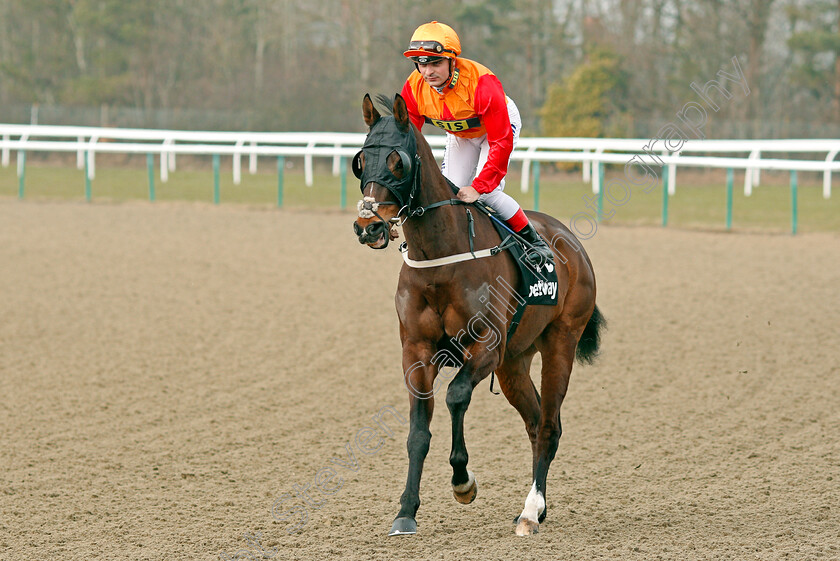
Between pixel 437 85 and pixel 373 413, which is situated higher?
pixel 437 85

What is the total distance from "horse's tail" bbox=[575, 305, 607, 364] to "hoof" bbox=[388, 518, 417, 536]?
1672 mm

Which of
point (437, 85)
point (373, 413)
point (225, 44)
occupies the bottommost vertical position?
point (373, 413)

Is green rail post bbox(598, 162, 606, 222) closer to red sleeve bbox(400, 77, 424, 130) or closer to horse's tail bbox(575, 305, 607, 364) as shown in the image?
horse's tail bbox(575, 305, 607, 364)

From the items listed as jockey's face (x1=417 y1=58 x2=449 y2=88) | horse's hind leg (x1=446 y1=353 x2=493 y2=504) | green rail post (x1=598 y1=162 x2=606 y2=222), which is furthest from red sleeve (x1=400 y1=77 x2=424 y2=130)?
green rail post (x1=598 y1=162 x2=606 y2=222)

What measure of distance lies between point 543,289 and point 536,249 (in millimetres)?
184

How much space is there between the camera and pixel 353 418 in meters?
6.36

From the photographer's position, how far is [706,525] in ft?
14.3

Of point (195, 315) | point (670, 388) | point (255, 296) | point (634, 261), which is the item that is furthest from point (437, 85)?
point (634, 261)

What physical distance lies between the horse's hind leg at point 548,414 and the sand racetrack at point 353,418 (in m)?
0.10

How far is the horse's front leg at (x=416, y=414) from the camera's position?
4.15 m

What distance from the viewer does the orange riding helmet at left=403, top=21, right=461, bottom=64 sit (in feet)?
13.6

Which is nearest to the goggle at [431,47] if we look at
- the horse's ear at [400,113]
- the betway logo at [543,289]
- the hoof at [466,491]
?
the horse's ear at [400,113]

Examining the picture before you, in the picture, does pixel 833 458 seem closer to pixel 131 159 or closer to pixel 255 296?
pixel 255 296

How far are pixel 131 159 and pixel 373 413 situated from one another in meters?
23.5
